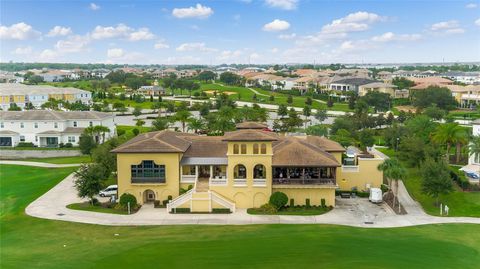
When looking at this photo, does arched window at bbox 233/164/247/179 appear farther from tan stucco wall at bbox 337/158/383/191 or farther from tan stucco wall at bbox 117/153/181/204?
tan stucco wall at bbox 337/158/383/191

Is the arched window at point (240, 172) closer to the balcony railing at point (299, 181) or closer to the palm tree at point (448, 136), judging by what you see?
the balcony railing at point (299, 181)

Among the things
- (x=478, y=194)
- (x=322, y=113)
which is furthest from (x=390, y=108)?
(x=478, y=194)

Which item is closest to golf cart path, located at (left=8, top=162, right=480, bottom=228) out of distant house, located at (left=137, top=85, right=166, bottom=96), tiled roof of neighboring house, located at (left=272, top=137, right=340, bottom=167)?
tiled roof of neighboring house, located at (left=272, top=137, right=340, bottom=167)

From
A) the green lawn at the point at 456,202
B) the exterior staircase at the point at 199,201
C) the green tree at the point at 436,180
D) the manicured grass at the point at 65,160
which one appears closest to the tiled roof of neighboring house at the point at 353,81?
the manicured grass at the point at 65,160

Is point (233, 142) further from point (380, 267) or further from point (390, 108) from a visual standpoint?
point (390, 108)

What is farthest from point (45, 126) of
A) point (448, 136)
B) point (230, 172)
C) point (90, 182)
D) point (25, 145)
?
point (448, 136)
